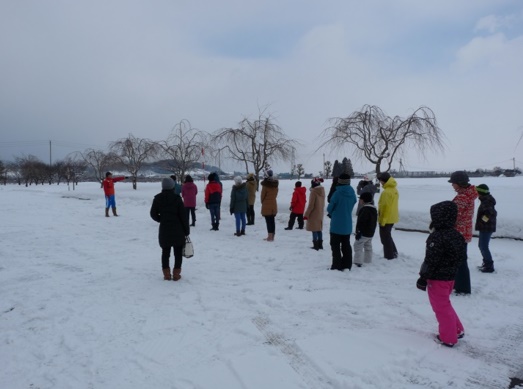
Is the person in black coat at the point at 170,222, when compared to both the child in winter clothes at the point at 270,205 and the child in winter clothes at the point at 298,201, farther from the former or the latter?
the child in winter clothes at the point at 298,201

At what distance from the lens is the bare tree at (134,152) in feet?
103

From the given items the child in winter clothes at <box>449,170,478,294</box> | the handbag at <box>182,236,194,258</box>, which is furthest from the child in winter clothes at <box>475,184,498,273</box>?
the handbag at <box>182,236,194,258</box>

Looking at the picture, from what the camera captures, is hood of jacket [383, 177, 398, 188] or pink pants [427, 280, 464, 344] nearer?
pink pants [427, 280, 464, 344]

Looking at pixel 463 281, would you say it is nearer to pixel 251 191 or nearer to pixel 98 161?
pixel 251 191

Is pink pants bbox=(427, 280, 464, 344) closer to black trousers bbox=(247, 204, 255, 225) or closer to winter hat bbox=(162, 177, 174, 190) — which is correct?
winter hat bbox=(162, 177, 174, 190)

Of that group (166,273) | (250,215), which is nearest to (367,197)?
(166,273)

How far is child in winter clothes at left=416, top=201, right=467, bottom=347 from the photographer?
342cm

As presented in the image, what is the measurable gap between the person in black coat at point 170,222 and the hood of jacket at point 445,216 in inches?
146

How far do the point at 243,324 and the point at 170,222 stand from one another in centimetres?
230

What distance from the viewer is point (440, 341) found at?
3.48 meters

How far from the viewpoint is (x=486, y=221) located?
5.89 metres

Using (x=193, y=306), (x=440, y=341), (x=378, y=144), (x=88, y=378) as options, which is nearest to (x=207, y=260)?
(x=193, y=306)

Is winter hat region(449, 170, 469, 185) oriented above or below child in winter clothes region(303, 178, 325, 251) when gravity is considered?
above

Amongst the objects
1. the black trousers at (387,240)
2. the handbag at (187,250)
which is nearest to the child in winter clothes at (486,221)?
the black trousers at (387,240)
